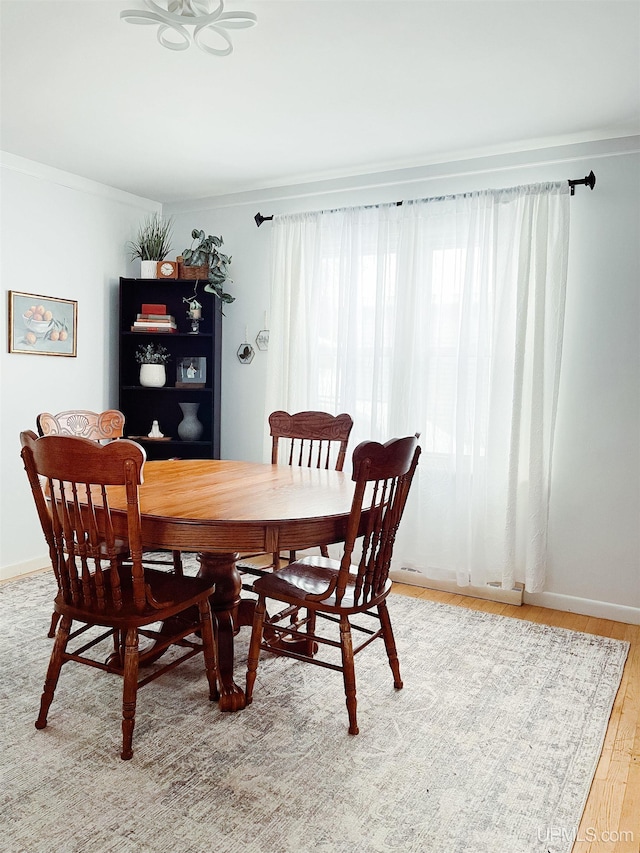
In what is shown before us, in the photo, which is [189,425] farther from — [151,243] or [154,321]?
[151,243]

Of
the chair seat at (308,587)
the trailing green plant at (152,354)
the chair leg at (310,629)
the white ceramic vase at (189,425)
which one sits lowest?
the chair leg at (310,629)

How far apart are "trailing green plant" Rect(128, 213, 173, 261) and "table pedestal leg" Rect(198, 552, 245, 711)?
2734 millimetres

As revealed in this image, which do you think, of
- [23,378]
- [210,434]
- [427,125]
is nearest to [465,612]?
[210,434]

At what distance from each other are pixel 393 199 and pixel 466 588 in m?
2.46

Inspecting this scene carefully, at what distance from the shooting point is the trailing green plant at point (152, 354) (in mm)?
4770

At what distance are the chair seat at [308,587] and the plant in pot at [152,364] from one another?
2403 mm

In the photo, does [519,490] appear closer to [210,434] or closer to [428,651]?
[428,651]

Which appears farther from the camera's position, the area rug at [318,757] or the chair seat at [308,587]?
the chair seat at [308,587]

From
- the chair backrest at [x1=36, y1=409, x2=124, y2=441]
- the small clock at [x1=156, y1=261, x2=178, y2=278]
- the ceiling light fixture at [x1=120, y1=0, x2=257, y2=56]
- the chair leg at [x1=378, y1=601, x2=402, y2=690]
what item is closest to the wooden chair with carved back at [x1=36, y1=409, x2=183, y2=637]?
the chair backrest at [x1=36, y1=409, x2=124, y2=441]

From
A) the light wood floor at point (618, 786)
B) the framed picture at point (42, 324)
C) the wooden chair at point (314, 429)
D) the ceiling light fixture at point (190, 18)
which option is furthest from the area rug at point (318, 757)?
the ceiling light fixture at point (190, 18)

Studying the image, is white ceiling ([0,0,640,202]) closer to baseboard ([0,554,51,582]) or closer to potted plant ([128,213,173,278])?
potted plant ([128,213,173,278])

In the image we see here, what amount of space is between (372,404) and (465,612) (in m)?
1.37

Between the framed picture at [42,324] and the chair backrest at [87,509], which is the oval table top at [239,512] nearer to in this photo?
the chair backrest at [87,509]

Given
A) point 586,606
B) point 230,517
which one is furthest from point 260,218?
point 586,606
